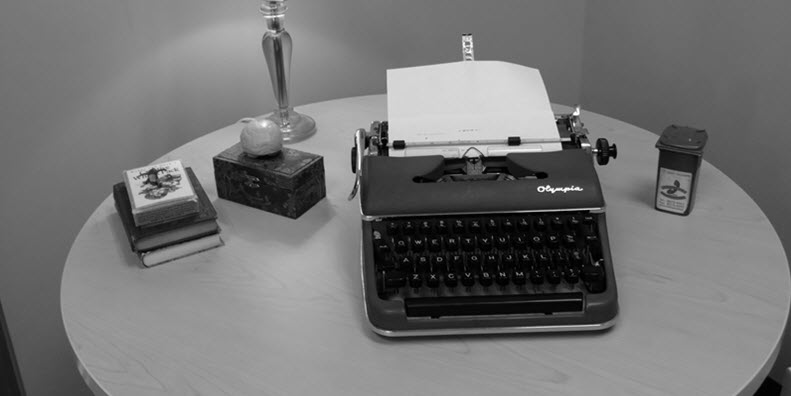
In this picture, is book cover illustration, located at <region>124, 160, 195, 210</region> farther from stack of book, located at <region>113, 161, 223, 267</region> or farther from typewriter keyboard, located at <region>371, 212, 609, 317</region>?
typewriter keyboard, located at <region>371, 212, 609, 317</region>

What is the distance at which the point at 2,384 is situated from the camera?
6.19ft

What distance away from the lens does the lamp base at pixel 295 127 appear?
1.75 meters

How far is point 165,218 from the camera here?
1313 mm

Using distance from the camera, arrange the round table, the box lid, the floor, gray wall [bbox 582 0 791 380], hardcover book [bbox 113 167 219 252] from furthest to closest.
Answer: the floor < gray wall [bbox 582 0 791 380] < the box lid < hardcover book [bbox 113 167 219 252] < the round table

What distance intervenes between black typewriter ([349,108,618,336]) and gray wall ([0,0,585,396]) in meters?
0.92

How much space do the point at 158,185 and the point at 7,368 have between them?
86 centimetres

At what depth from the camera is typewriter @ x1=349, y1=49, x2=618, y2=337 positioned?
109 cm

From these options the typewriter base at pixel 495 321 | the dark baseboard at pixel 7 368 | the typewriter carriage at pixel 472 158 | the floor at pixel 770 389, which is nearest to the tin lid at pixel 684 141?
the typewriter carriage at pixel 472 158

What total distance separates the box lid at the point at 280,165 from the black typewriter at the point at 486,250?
0.18 meters

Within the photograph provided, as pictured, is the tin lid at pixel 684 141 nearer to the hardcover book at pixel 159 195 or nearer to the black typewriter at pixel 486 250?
the black typewriter at pixel 486 250

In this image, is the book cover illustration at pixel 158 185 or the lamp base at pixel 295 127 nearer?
the book cover illustration at pixel 158 185

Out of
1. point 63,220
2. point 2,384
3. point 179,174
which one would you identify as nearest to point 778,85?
point 179,174

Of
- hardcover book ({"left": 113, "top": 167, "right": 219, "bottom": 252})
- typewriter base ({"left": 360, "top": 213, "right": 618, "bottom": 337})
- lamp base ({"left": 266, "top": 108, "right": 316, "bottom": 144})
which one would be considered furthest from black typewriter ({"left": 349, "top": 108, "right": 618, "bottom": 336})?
lamp base ({"left": 266, "top": 108, "right": 316, "bottom": 144})

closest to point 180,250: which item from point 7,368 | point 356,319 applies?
point 356,319
